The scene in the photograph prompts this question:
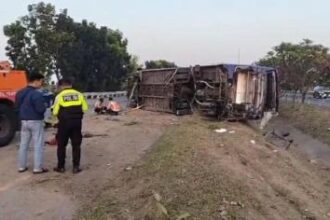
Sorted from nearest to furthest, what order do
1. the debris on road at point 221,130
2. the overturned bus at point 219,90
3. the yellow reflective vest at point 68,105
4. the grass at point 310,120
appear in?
the yellow reflective vest at point 68,105, the debris on road at point 221,130, the overturned bus at point 219,90, the grass at point 310,120

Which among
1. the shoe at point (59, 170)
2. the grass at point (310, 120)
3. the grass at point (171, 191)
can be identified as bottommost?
the grass at point (310, 120)

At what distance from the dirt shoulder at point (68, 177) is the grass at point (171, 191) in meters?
0.36

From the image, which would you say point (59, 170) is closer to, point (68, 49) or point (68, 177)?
point (68, 177)

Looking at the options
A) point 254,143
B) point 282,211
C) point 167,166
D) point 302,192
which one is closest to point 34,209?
point 167,166

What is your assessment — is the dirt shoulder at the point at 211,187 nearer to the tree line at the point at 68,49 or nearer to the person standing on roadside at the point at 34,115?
the person standing on roadside at the point at 34,115

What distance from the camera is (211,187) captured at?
761 cm

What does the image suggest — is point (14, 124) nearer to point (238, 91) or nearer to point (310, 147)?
point (238, 91)

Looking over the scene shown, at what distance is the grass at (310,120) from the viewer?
1973 cm

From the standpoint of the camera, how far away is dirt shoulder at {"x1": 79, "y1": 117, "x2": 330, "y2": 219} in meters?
6.90

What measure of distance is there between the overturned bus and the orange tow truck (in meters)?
7.05

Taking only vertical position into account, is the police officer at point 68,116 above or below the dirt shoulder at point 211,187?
above

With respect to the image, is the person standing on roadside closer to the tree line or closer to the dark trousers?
the dark trousers

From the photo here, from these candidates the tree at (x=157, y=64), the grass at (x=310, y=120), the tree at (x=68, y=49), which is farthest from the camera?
the tree at (x=157, y=64)

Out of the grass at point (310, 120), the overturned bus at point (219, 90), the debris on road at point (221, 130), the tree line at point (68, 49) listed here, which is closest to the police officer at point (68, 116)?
the debris on road at point (221, 130)
